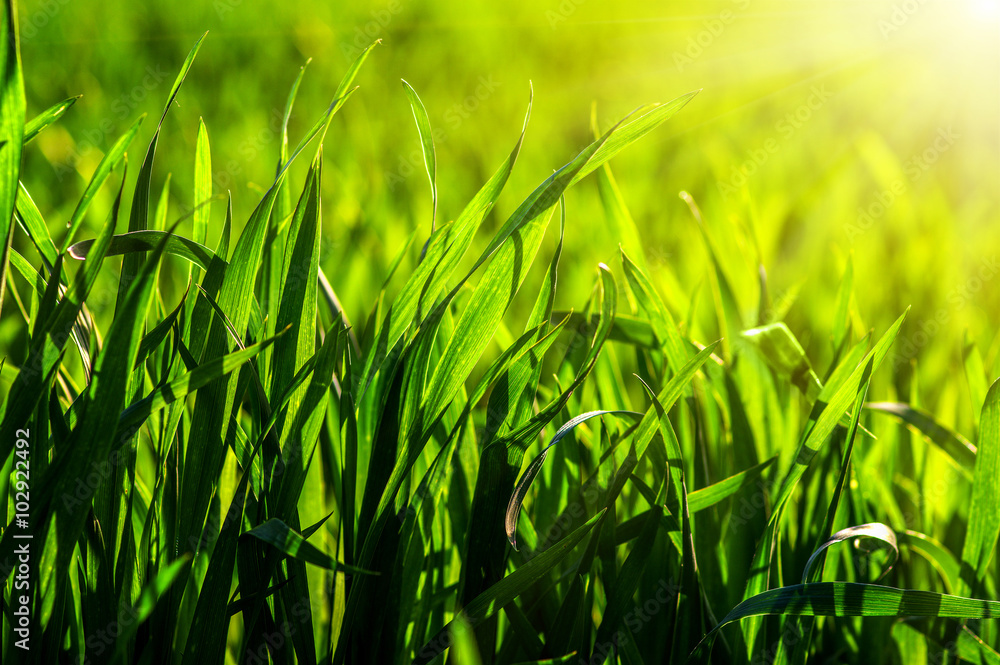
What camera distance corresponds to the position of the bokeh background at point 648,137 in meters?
1.09

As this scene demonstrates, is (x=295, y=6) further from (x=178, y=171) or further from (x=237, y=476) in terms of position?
(x=237, y=476)

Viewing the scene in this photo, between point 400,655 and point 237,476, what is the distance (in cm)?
26

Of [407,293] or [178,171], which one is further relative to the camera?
[178,171]

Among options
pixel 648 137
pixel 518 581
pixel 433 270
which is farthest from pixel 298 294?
pixel 648 137

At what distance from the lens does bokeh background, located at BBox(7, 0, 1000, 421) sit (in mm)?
1094

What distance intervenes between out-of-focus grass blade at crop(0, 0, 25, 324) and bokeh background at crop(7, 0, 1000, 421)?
1.54 feet

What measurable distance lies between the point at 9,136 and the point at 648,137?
6.53 feet

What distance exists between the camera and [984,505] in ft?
1.62

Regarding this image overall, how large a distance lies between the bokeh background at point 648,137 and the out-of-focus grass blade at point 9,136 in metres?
0.47

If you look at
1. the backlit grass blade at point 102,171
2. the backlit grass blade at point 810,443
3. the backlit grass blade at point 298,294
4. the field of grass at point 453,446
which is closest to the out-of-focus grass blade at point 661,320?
the field of grass at point 453,446

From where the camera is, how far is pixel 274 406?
42 cm

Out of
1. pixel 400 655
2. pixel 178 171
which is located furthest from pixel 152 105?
pixel 400 655

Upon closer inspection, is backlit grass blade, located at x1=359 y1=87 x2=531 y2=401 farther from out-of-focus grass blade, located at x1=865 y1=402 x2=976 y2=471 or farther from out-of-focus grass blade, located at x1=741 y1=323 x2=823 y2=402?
out-of-focus grass blade, located at x1=865 y1=402 x2=976 y2=471

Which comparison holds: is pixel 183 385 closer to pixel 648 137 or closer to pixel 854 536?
pixel 854 536
